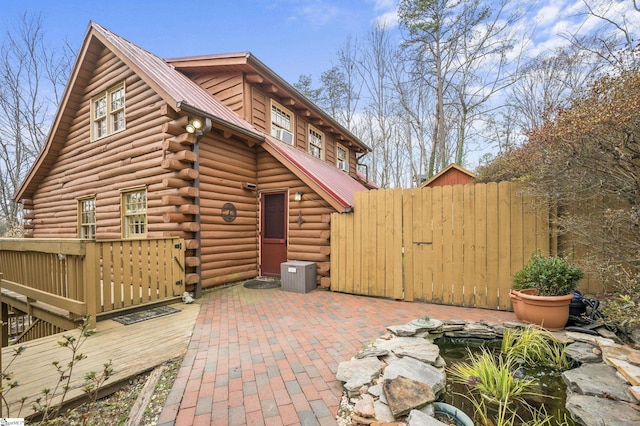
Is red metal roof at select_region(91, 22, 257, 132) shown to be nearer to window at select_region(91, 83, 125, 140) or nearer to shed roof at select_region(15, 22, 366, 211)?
shed roof at select_region(15, 22, 366, 211)

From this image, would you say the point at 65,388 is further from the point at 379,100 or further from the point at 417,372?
the point at 379,100

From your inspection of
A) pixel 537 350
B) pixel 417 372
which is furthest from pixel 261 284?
pixel 537 350

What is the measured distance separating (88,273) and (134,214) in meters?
3.34

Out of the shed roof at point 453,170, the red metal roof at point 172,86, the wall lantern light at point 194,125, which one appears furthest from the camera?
the shed roof at point 453,170

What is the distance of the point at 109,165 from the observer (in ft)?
23.8

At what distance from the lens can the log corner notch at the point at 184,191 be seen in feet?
18.0

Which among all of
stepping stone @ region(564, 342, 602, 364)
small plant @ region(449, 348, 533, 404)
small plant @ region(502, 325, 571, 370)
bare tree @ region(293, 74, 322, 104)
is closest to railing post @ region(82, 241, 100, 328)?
small plant @ region(449, 348, 533, 404)

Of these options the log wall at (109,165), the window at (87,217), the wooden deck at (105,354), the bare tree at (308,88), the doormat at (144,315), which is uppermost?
the bare tree at (308,88)

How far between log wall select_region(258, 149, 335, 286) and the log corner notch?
6.58 ft

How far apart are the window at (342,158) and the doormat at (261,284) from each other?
23.8 ft

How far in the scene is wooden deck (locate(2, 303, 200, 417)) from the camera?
7.70 ft

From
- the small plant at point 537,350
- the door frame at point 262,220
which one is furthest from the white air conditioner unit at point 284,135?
the small plant at point 537,350

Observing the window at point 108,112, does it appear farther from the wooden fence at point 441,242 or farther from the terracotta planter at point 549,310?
the terracotta planter at point 549,310

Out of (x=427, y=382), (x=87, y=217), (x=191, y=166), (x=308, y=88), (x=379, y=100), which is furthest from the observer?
(x=308, y=88)
